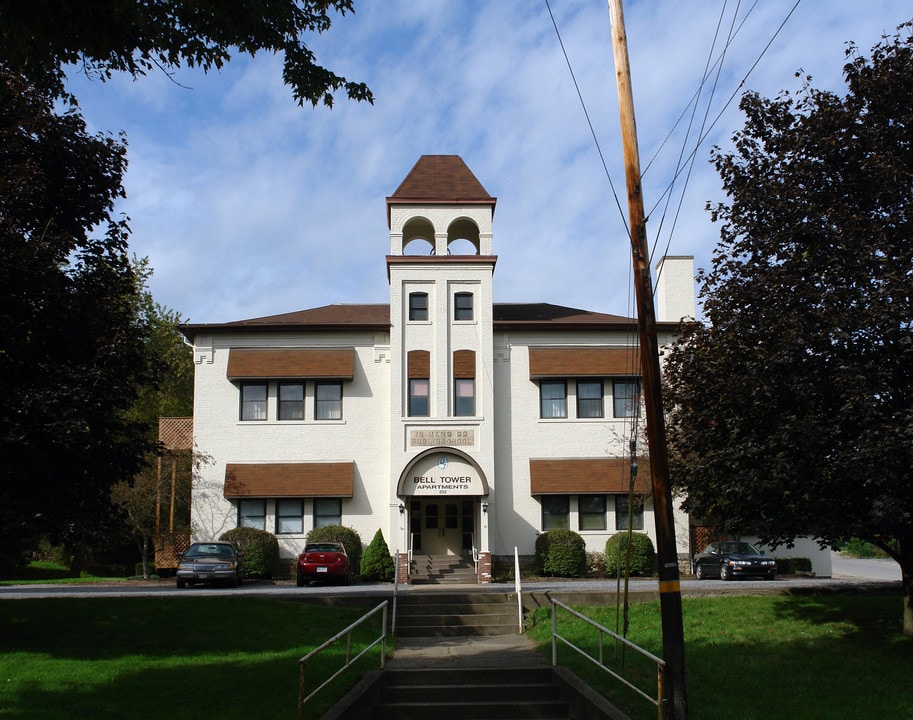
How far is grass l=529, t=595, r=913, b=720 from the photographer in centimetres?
1167

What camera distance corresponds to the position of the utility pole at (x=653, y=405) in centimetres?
1039

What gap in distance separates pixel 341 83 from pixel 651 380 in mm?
4880

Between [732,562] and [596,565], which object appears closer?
[732,562]

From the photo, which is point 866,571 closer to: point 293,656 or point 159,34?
point 293,656

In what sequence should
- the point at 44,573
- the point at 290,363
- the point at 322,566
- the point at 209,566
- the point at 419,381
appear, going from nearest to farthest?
the point at 209,566, the point at 322,566, the point at 419,381, the point at 290,363, the point at 44,573

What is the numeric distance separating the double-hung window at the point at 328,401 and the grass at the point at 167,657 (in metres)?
13.0

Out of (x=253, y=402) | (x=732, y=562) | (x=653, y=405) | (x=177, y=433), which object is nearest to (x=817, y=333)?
(x=653, y=405)

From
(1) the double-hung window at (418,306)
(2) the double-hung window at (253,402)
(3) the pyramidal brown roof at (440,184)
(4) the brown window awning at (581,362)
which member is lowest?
(2) the double-hung window at (253,402)

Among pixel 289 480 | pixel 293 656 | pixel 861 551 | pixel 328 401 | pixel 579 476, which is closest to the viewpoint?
pixel 293 656

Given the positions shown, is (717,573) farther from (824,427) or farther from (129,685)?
(129,685)

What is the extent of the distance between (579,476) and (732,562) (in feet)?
20.2

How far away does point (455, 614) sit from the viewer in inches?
811

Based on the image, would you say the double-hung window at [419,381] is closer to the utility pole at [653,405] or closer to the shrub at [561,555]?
the shrub at [561,555]

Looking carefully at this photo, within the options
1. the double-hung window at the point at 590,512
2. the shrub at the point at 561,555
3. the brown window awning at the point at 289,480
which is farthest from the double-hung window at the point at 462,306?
the shrub at the point at 561,555
